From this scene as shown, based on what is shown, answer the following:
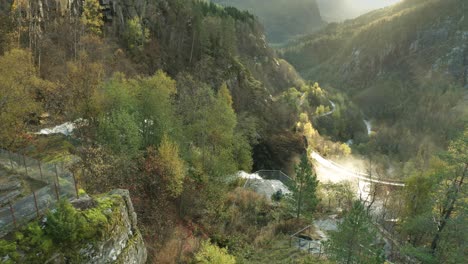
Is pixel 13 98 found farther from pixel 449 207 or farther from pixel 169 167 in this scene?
pixel 449 207

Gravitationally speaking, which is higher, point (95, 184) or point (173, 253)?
point (95, 184)

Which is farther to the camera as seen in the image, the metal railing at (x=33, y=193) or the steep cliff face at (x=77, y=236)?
the metal railing at (x=33, y=193)

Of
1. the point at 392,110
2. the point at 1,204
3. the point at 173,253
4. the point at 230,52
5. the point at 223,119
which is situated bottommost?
the point at 392,110

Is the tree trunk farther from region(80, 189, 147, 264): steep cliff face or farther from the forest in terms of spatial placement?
region(80, 189, 147, 264): steep cliff face

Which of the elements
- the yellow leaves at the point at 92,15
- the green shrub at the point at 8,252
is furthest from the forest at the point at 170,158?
the yellow leaves at the point at 92,15

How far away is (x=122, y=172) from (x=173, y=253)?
26.0ft

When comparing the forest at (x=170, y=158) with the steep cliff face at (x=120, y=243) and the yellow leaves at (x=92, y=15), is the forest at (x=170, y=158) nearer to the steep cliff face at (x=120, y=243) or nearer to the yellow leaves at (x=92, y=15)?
the yellow leaves at (x=92, y=15)

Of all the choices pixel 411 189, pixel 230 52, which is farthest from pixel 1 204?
pixel 230 52

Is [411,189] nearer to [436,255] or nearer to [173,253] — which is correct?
[436,255]

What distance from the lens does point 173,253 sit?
2183 centimetres

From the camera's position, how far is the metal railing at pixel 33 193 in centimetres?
1256

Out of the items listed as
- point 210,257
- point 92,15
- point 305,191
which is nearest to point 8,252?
point 210,257

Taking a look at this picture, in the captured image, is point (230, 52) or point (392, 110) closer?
point (230, 52)

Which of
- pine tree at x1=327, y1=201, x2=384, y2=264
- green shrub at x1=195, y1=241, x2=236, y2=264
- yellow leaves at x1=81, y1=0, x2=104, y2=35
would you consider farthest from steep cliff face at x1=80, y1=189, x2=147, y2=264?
yellow leaves at x1=81, y1=0, x2=104, y2=35
